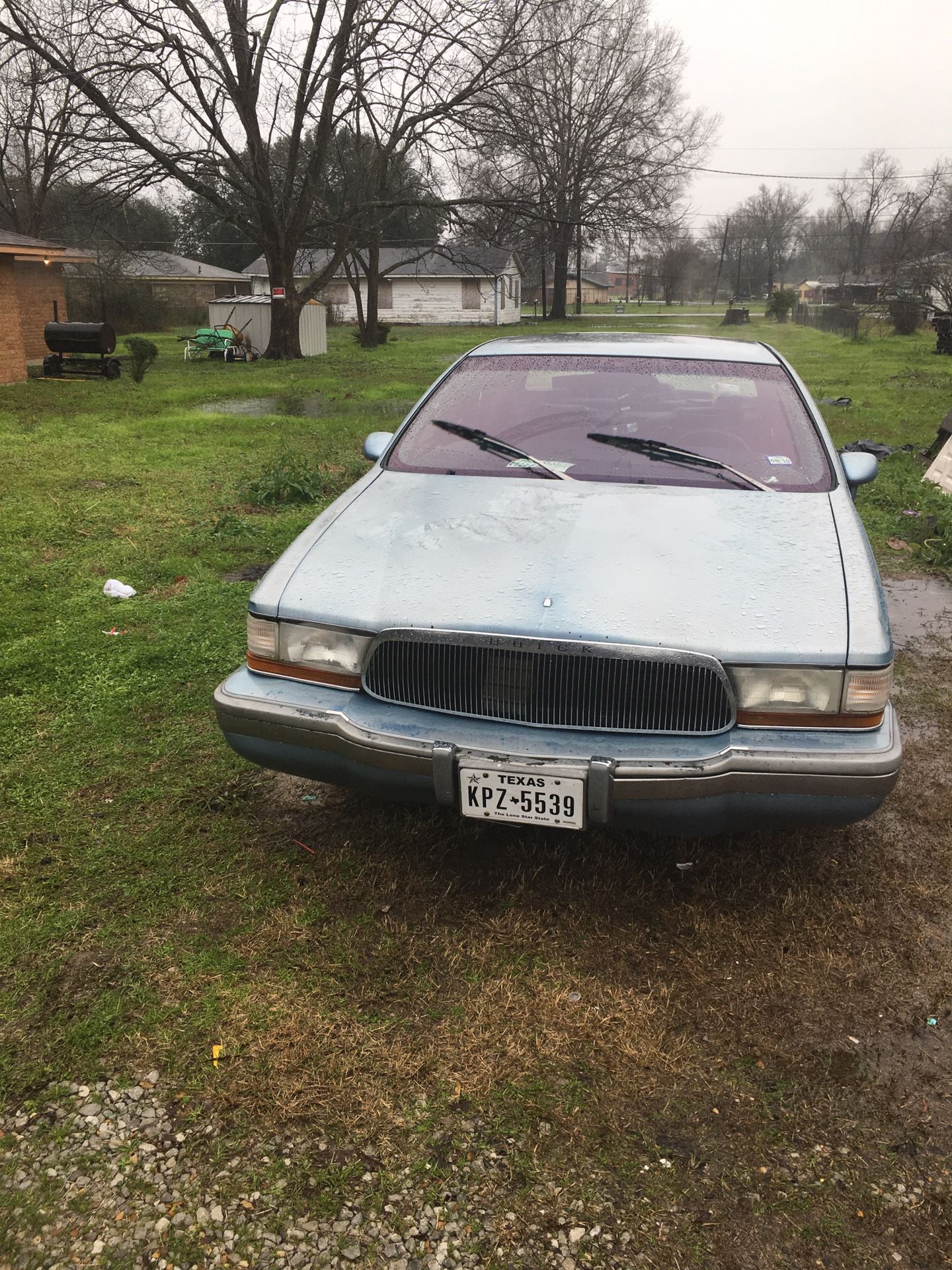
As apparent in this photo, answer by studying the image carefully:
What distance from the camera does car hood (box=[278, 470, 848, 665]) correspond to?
2.65 m

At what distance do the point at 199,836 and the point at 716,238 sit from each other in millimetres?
96203

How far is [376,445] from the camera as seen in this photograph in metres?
4.26

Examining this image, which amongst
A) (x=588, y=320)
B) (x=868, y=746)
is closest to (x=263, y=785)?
(x=868, y=746)

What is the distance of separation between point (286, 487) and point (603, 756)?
21.6 ft

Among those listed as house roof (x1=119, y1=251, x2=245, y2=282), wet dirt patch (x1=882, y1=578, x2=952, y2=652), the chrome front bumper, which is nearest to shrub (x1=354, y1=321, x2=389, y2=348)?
house roof (x1=119, y1=251, x2=245, y2=282)

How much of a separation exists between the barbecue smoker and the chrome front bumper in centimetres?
2002

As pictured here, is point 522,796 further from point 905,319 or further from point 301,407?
point 905,319

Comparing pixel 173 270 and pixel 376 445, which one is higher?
pixel 173 270

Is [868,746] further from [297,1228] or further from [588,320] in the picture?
[588,320]

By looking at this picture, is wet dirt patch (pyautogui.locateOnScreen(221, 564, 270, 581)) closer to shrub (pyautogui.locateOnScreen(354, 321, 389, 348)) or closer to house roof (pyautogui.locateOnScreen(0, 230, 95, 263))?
house roof (pyautogui.locateOnScreen(0, 230, 95, 263))

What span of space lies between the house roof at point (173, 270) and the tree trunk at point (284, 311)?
20160 mm

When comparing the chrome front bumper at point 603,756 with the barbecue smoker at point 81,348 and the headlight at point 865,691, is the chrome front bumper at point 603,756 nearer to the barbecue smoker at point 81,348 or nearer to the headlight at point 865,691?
the headlight at point 865,691

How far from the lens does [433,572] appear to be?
2.95 meters

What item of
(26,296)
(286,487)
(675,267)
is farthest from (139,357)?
(675,267)
